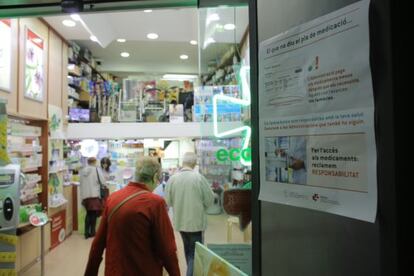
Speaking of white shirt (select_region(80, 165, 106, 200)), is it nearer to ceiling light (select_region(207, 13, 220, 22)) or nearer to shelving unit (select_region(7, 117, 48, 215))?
shelving unit (select_region(7, 117, 48, 215))

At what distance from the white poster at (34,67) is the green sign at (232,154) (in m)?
4.39

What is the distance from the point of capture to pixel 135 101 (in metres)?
8.91

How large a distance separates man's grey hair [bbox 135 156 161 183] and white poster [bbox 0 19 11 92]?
3137 millimetres

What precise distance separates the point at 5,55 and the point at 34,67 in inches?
39.8

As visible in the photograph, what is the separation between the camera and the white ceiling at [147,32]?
8.48 ft

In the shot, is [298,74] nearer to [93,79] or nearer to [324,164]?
[324,164]

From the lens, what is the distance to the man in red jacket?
2.25 metres

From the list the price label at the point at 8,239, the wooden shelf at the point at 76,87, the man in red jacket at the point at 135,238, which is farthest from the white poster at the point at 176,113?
the man in red jacket at the point at 135,238

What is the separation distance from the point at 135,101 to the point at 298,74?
8329 millimetres

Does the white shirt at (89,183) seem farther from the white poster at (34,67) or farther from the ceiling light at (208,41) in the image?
the ceiling light at (208,41)

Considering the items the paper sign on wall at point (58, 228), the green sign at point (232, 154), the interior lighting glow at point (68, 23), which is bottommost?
the paper sign on wall at point (58, 228)

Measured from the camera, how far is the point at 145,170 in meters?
2.54

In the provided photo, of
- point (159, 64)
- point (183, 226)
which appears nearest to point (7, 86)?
point (183, 226)

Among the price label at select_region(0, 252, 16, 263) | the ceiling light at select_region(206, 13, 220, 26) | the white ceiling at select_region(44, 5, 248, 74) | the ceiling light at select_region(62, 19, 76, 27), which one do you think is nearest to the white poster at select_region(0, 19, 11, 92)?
the white ceiling at select_region(44, 5, 248, 74)
